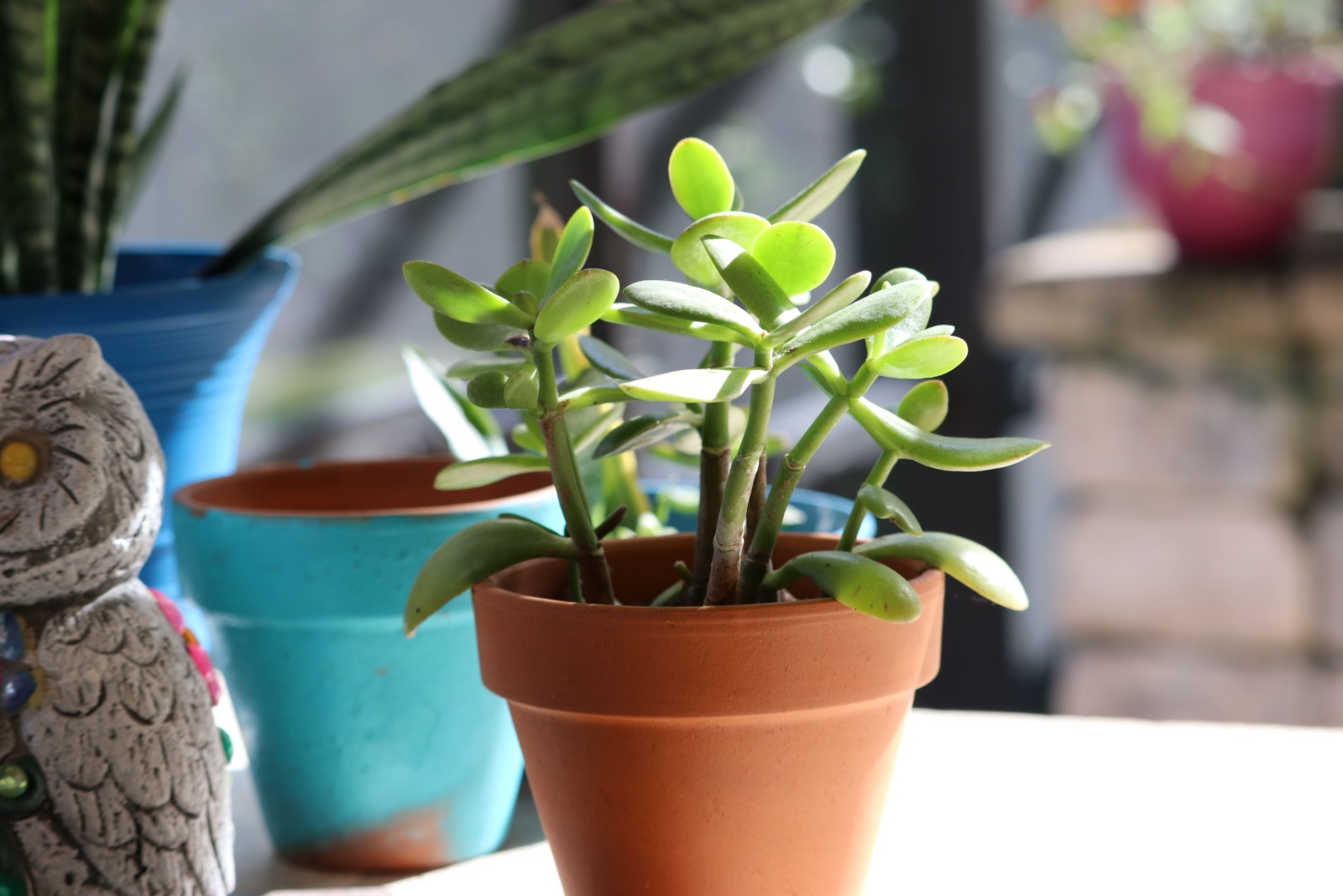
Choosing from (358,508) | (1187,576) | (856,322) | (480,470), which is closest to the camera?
(856,322)

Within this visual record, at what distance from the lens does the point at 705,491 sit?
14.2 inches

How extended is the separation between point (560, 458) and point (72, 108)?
0.36m

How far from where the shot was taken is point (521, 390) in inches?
12.1

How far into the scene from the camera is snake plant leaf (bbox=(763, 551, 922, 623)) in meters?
0.30

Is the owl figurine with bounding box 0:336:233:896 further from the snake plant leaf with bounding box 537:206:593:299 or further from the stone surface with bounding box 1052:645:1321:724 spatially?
the stone surface with bounding box 1052:645:1321:724

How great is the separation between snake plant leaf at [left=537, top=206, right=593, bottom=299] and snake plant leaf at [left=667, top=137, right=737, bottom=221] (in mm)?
29

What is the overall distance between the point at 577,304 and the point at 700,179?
0.07 metres

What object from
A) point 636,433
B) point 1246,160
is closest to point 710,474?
point 636,433

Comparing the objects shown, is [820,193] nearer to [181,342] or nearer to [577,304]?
[577,304]

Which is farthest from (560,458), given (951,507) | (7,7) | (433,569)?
(951,507)

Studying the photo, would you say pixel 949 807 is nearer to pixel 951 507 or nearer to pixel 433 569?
pixel 433 569

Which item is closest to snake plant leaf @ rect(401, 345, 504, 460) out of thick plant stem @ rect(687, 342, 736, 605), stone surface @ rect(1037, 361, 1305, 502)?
thick plant stem @ rect(687, 342, 736, 605)

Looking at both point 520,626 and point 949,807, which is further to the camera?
point 949,807

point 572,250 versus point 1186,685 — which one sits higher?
point 572,250
